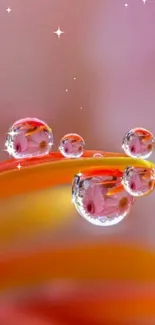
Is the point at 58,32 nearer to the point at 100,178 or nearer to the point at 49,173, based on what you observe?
the point at 49,173

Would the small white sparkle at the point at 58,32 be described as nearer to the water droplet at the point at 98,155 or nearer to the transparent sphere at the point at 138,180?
the water droplet at the point at 98,155

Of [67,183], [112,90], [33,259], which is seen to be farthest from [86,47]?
[33,259]

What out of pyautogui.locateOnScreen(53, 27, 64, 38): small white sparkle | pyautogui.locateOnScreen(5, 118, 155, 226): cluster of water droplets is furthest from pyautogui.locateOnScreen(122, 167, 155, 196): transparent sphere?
pyautogui.locateOnScreen(53, 27, 64, 38): small white sparkle

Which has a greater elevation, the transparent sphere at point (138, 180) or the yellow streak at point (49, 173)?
the yellow streak at point (49, 173)

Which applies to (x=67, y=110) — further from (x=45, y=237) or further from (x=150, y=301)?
(x=150, y=301)

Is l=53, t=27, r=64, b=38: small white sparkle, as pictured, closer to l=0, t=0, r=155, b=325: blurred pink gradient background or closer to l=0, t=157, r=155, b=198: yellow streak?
l=0, t=0, r=155, b=325: blurred pink gradient background

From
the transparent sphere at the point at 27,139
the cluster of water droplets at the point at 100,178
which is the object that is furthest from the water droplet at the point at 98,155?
the transparent sphere at the point at 27,139
